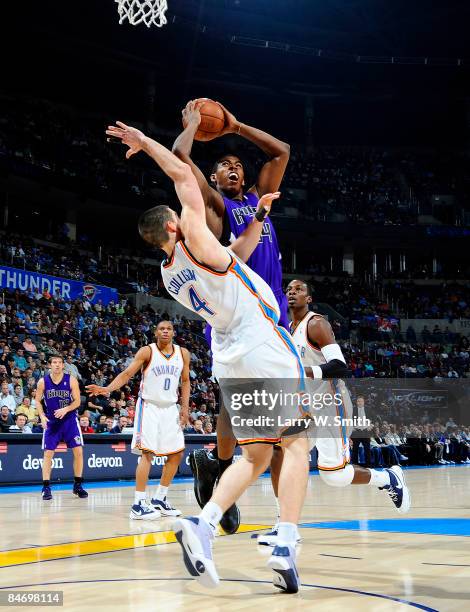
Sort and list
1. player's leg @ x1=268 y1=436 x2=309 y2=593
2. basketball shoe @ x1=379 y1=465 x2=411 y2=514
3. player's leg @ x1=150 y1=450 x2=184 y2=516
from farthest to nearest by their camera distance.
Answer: player's leg @ x1=150 y1=450 x2=184 y2=516, basketball shoe @ x1=379 y1=465 x2=411 y2=514, player's leg @ x1=268 y1=436 x2=309 y2=593

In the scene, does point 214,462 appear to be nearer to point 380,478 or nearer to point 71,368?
point 380,478

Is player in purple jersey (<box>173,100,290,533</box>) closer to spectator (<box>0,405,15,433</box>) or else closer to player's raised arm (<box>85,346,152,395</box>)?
player's raised arm (<box>85,346,152,395</box>)

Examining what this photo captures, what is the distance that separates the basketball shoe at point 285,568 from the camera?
3490 mm

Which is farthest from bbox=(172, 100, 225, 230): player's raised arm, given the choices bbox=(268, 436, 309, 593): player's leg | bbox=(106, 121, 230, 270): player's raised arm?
bbox=(268, 436, 309, 593): player's leg

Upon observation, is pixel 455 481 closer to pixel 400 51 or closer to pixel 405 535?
pixel 405 535

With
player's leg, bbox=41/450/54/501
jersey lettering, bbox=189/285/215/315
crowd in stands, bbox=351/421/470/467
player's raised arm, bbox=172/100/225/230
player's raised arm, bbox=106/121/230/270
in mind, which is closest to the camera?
player's raised arm, bbox=106/121/230/270

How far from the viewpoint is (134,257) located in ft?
91.4

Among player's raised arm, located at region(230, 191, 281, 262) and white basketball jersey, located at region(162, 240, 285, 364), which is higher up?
player's raised arm, located at region(230, 191, 281, 262)

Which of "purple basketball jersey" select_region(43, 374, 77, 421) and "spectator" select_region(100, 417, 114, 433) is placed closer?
"purple basketball jersey" select_region(43, 374, 77, 421)

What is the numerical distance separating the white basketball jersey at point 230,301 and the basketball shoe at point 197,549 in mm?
856

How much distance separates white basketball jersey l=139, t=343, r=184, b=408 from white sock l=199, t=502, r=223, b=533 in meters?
4.44

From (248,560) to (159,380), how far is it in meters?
3.59

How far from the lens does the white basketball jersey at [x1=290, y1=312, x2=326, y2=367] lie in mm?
6117

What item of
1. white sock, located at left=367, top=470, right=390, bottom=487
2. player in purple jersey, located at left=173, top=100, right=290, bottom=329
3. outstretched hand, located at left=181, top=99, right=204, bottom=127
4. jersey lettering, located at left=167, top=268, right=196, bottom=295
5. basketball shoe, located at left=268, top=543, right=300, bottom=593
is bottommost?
basketball shoe, located at left=268, top=543, right=300, bottom=593
